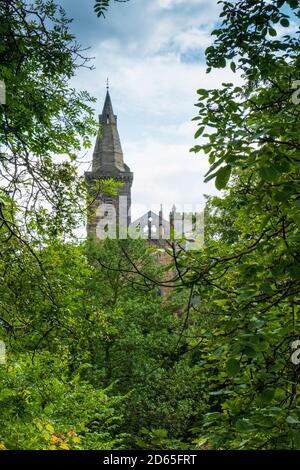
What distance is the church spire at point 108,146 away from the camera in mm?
52281

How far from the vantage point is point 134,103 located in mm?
8328

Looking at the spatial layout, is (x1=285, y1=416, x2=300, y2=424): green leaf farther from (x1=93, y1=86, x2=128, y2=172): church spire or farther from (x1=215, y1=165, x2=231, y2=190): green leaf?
(x1=93, y1=86, x2=128, y2=172): church spire

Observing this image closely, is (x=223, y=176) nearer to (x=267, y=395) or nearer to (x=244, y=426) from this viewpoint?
(x=267, y=395)

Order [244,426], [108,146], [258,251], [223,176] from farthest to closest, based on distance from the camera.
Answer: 1. [108,146]
2. [258,251]
3. [244,426]
4. [223,176]

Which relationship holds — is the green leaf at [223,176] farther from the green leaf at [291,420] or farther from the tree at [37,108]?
the tree at [37,108]

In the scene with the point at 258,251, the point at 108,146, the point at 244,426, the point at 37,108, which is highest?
the point at 108,146

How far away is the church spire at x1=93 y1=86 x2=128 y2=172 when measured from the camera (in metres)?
52.3

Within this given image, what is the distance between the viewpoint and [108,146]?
→ 5303 centimetres

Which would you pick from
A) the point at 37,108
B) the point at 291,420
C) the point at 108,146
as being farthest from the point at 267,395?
the point at 108,146

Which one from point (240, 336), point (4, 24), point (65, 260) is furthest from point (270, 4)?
point (65, 260)

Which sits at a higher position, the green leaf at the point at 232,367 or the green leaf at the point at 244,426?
the green leaf at the point at 232,367

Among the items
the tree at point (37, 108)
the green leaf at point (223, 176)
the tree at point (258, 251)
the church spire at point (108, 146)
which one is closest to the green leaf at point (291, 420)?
the tree at point (258, 251)
